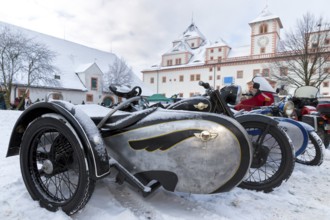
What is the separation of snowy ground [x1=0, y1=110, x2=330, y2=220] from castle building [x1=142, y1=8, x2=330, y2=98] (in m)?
37.6

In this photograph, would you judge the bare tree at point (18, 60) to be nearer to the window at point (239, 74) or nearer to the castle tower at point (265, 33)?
the window at point (239, 74)

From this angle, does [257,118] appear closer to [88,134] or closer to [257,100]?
[257,100]

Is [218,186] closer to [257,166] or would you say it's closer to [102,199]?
[102,199]

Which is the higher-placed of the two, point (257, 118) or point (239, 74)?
point (239, 74)

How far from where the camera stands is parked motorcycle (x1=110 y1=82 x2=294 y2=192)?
8.25 feet

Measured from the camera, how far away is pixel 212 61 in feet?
151

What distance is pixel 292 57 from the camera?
2034 centimetres

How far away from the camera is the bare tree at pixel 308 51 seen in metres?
19.3

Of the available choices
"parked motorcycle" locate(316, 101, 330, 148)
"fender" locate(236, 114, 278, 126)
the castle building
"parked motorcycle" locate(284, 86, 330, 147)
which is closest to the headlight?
"fender" locate(236, 114, 278, 126)

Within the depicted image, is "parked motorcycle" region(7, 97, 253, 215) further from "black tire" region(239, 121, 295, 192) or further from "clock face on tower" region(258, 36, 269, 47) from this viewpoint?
"clock face on tower" region(258, 36, 269, 47)

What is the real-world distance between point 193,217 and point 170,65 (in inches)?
1983

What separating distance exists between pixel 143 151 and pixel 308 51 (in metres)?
22.1

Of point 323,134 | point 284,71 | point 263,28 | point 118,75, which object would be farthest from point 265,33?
point 323,134

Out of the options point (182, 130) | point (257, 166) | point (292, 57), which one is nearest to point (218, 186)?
point (182, 130)
